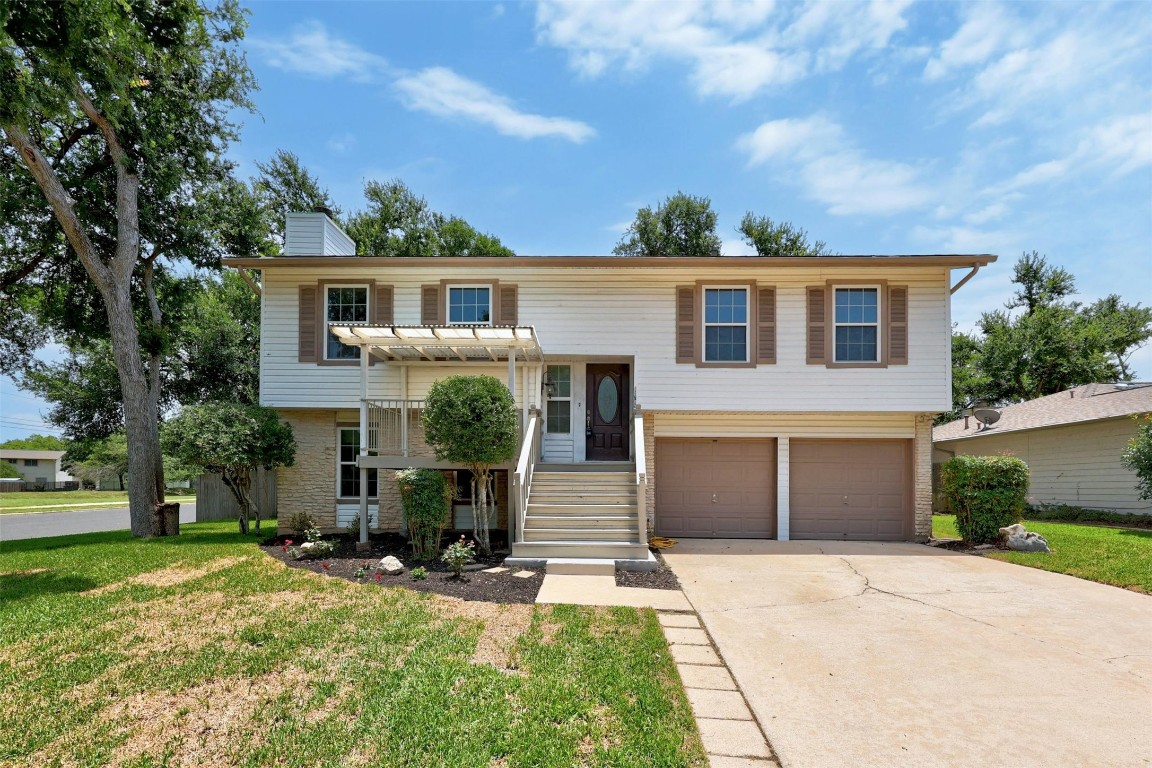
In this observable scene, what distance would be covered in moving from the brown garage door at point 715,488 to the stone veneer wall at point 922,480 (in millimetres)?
2567

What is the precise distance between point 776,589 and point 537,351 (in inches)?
211

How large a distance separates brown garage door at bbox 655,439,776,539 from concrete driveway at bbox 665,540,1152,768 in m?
2.92

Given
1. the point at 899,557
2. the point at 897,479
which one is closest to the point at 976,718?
the point at 899,557

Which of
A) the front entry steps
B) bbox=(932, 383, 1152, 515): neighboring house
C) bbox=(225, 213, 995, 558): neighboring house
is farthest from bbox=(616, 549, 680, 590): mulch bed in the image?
bbox=(932, 383, 1152, 515): neighboring house

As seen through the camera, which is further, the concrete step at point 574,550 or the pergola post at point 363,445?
the pergola post at point 363,445

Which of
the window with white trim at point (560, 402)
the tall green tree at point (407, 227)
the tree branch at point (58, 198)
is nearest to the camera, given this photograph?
A: the tree branch at point (58, 198)

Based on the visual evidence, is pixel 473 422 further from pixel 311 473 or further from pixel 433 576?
pixel 311 473

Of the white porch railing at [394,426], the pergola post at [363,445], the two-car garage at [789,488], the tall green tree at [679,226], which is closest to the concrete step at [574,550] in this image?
the pergola post at [363,445]

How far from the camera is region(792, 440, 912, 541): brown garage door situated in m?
10.7

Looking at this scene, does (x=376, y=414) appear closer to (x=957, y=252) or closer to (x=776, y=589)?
(x=776, y=589)

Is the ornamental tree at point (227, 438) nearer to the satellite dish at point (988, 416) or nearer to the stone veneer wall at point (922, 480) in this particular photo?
the stone veneer wall at point (922, 480)

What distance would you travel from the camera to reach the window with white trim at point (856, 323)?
33.8ft

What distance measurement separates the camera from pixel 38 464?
162ft

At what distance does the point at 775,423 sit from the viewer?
35.1 feet
